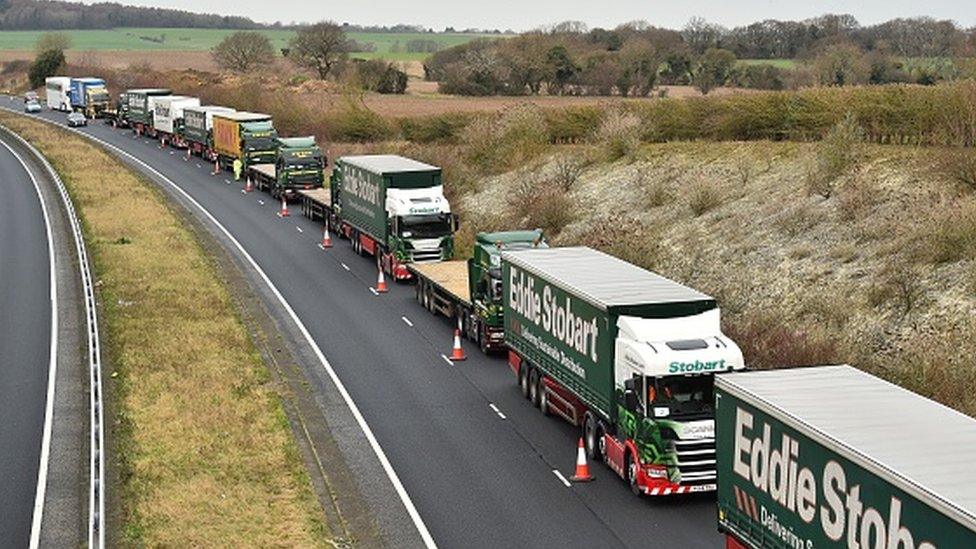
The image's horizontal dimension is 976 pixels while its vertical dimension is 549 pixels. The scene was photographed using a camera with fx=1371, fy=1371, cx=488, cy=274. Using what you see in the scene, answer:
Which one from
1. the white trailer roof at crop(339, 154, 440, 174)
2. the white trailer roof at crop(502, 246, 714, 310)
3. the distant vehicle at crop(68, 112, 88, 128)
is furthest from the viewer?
the distant vehicle at crop(68, 112, 88, 128)

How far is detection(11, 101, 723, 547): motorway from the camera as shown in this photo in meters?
23.0

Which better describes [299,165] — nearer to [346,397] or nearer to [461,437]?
[346,397]

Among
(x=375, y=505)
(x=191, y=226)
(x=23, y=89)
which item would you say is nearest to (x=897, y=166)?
(x=375, y=505)

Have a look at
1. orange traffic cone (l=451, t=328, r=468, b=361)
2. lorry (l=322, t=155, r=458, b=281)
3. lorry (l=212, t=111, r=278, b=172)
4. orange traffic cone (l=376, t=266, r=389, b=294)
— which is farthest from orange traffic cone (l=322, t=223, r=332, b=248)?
lorry (l=212, t=111, r=278, b=172)

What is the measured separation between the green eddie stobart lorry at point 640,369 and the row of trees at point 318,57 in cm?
10038

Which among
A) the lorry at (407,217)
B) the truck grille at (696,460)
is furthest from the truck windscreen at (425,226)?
the truck grille at (696,460)

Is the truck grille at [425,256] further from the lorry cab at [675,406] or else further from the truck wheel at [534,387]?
the lorry cab at [675,406]

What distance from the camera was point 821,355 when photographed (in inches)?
1197

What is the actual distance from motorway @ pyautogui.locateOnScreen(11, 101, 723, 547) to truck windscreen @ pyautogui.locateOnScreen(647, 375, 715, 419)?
1760 millimetres

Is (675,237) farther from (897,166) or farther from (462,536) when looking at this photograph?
(462,536)

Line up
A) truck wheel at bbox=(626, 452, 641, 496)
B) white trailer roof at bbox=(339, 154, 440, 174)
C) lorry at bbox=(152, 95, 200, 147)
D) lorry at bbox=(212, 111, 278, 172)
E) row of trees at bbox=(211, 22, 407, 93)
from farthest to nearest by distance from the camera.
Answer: row of trees at bbox=(211, 22, 407, 93) < lorry at bbox=(152, 95, 200, 147) < lorry at bbox=(212, 111, 278, 172) < white trailer roof at bbox=(339, 154, 440, 174) < truck wheel at bbox=(626, 452, 641, 496)

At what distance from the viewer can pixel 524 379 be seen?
105 ft

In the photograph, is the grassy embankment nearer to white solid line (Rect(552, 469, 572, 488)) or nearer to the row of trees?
white solid line (Rect(552, 469, 572, 488))

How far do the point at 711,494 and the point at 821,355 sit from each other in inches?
292
